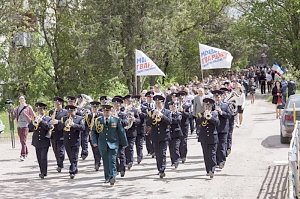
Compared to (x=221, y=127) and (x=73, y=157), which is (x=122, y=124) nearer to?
(x=73, y=157)

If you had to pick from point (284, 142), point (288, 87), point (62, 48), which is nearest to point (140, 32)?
point (62, 48)

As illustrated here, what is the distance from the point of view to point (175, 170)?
14734mm

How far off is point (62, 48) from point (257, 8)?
2155 cm

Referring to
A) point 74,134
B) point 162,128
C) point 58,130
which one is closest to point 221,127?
point 162,128

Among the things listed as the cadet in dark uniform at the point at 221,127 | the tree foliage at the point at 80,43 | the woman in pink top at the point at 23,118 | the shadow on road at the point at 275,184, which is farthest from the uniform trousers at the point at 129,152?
the tree foliage at the point at 80,43

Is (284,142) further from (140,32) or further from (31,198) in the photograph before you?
(140,32)

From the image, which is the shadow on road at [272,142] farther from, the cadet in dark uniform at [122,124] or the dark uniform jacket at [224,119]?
the cadet in dark uniform at [122,124]

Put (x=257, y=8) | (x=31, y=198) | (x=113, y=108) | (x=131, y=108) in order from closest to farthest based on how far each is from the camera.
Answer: (x=31, y=198)
(x=113, y=108)
(x=131, y=108)
(x=257, y=8)

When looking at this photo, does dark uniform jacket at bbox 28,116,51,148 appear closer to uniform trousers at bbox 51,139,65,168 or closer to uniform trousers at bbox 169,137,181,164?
uniform trousers at bbox 51,139,65,168

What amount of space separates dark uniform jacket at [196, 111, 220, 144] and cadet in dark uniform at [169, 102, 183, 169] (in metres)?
0.88

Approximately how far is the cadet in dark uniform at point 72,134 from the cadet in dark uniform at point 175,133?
81.3 inches

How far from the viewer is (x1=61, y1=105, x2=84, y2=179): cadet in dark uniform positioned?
14.3 meters

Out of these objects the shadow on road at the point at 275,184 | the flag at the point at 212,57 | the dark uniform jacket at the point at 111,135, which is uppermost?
the flag at the point at 212,57

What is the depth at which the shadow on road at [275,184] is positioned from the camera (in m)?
11.6
